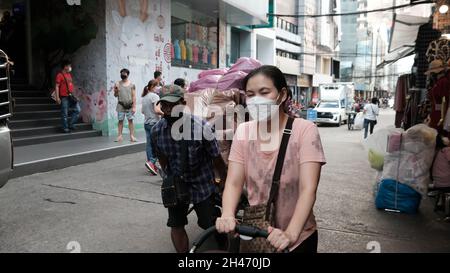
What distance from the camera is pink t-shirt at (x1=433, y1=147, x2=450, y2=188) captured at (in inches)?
198

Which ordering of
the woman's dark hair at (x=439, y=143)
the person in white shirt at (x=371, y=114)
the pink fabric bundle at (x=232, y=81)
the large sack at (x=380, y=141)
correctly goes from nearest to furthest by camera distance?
the pink fabric bundle at (x=232, y=81), the woman's dark hair at (x=439, y=143), the large sack at (x=380, y=141), the person in white shirt at (x=371, y=114)

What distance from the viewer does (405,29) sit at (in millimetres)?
11242

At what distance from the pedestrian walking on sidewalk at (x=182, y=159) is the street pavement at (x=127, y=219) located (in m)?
0.78

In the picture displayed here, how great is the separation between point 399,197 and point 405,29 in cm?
760

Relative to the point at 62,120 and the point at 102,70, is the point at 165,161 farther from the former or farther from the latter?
the point at 102,70

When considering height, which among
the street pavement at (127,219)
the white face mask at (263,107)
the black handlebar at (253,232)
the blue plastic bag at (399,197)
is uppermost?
the white face mask at (263,107)

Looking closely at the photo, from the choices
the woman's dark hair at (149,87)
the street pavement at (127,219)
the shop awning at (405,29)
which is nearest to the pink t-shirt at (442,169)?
the street pavement at (127,219)

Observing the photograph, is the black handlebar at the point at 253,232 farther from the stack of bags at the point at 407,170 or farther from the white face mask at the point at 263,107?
the stack of bags at the point at 407,170

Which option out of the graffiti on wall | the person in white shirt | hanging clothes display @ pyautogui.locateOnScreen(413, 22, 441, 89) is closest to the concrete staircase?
the graffiti on wall

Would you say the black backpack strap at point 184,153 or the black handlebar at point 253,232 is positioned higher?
the black backpack strap at point 184,153

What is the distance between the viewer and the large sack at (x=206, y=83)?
4568 millimetres

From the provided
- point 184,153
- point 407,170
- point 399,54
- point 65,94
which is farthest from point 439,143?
point 399,54

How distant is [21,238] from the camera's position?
13.4 ft

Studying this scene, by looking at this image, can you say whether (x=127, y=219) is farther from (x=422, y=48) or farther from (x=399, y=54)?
(x=399, y=54)
